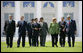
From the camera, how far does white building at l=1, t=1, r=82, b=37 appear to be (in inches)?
1528

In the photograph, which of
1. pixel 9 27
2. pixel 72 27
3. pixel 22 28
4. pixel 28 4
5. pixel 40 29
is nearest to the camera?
pixel 9 27

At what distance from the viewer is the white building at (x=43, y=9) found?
38.8 m

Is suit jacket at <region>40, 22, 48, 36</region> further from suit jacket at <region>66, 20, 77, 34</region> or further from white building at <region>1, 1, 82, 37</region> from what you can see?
white building at <region>1, 1, 82, 37</region>

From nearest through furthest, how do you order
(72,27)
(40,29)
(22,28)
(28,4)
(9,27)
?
(9,27) → (72,27) → (22,28) → (40,29) → (28,4)

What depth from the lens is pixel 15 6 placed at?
1547 inches

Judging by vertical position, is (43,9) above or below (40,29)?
above

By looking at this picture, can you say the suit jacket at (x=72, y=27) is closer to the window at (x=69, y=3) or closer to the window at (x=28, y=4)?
the window at (x=69, y=3)

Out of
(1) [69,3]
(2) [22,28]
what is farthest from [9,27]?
(1) [69,3]

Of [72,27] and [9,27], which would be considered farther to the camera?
[72,27]

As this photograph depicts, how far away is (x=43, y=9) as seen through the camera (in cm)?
3906

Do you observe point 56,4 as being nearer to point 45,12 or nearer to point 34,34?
point 45,12

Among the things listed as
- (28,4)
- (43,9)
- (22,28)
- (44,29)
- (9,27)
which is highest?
(28,4)

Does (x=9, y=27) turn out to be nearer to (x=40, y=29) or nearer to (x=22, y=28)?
(x=22, y=28)

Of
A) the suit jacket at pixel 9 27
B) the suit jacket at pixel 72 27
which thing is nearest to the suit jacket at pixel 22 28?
the suit jacket at pixel 9 27
